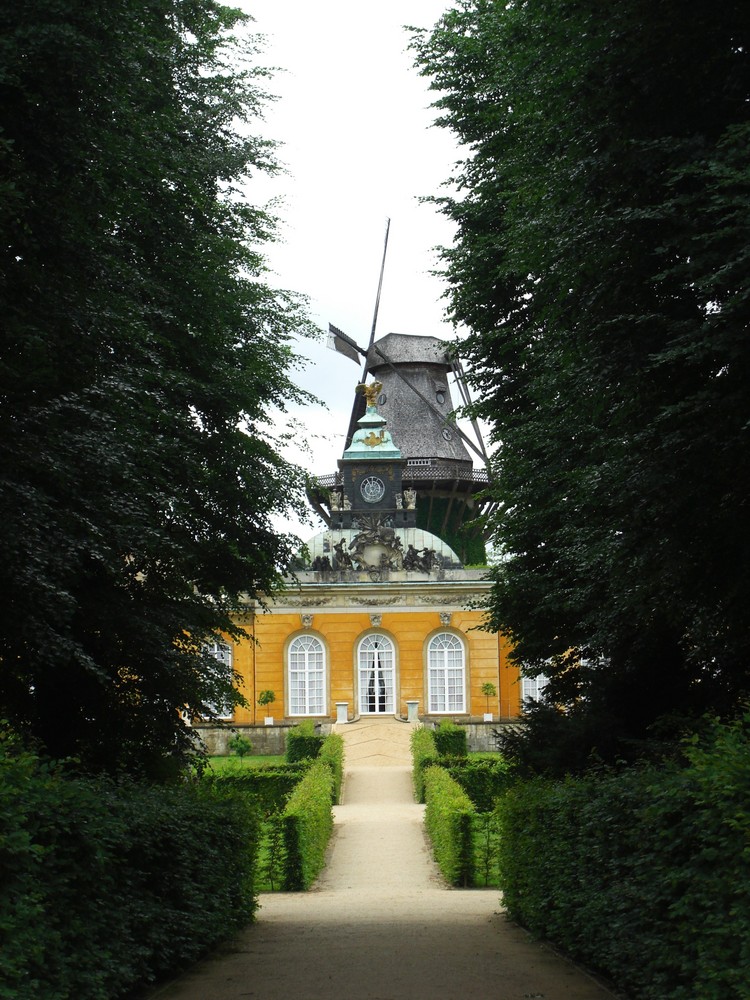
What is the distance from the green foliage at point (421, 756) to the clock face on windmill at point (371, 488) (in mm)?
14734

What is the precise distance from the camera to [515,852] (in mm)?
12305

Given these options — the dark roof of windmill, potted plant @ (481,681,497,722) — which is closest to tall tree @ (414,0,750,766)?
potted plant @ (481,681,497,722)

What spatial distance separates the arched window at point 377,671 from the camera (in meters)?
43.0

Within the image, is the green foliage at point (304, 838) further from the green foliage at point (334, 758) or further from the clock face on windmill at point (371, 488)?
the clock face on windmill at point (371, 488)

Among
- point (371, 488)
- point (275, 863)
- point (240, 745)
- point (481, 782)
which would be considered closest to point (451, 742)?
point (240, 745)

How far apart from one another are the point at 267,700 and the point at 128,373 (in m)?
29.9

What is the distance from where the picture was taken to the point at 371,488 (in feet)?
157

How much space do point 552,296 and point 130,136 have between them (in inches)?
139

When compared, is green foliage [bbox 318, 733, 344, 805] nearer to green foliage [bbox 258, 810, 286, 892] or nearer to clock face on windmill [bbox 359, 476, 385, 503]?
green foliage [bbox 258, 810, 286, 892]

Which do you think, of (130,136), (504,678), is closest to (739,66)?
(130,136)

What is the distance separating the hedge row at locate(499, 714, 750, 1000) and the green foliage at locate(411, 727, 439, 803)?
1571 cm

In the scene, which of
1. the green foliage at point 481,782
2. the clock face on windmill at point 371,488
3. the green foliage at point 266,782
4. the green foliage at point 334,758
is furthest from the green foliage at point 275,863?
the clock face on windmill at point 371,488

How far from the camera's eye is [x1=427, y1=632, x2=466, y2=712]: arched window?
42750 mm

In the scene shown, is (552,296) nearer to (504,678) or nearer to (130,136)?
(130,136)
